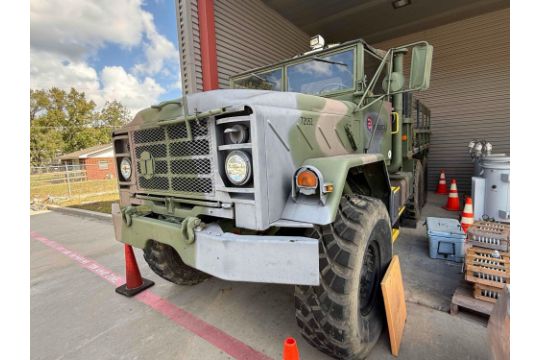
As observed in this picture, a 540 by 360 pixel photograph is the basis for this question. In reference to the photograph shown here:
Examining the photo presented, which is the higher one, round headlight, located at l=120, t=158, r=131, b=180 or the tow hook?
round headlight, located at l=120, t=158, r=131, b=180

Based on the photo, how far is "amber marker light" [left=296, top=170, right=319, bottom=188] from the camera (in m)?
1.64

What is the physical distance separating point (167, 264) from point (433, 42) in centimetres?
987

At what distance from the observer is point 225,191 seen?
68.0 inches

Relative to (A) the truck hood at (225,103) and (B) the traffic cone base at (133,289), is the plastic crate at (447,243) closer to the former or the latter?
(A) the truck hood at (225,103)

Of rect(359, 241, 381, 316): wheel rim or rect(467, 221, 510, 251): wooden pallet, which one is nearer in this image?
rect(359, 241, 381, 316): wheel rim

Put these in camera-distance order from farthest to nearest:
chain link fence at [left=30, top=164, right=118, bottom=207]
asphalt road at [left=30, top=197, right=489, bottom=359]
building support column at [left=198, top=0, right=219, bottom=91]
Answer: chain link fence at [left=30, top=164, right=118, bottom=207]
building support column at [left=198, top=0, right=219, bottom=91]
asphalt road at [left=30, top=197, right=489, bottom=359]

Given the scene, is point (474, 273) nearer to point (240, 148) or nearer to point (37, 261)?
point (240, 148)

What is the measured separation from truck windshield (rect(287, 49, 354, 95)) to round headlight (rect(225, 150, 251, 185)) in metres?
1.83

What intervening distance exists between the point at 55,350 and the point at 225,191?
219cm

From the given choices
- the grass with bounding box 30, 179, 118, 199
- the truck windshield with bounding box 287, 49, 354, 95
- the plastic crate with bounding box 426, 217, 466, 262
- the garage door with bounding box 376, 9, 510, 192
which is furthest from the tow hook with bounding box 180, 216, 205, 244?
the grass with bounding box 30, 179, 118, 199

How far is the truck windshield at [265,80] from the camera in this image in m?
3.44

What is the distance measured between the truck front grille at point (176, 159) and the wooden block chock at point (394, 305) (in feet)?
4.89

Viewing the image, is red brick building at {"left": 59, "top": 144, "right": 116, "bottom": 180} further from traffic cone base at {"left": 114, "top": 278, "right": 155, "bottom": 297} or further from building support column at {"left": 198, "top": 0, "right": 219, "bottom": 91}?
traffic cone base at {"left": 114, "top": 278, "right": 155, "bottom": 297}

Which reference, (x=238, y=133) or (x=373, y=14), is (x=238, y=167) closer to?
(x=238, y=133)
